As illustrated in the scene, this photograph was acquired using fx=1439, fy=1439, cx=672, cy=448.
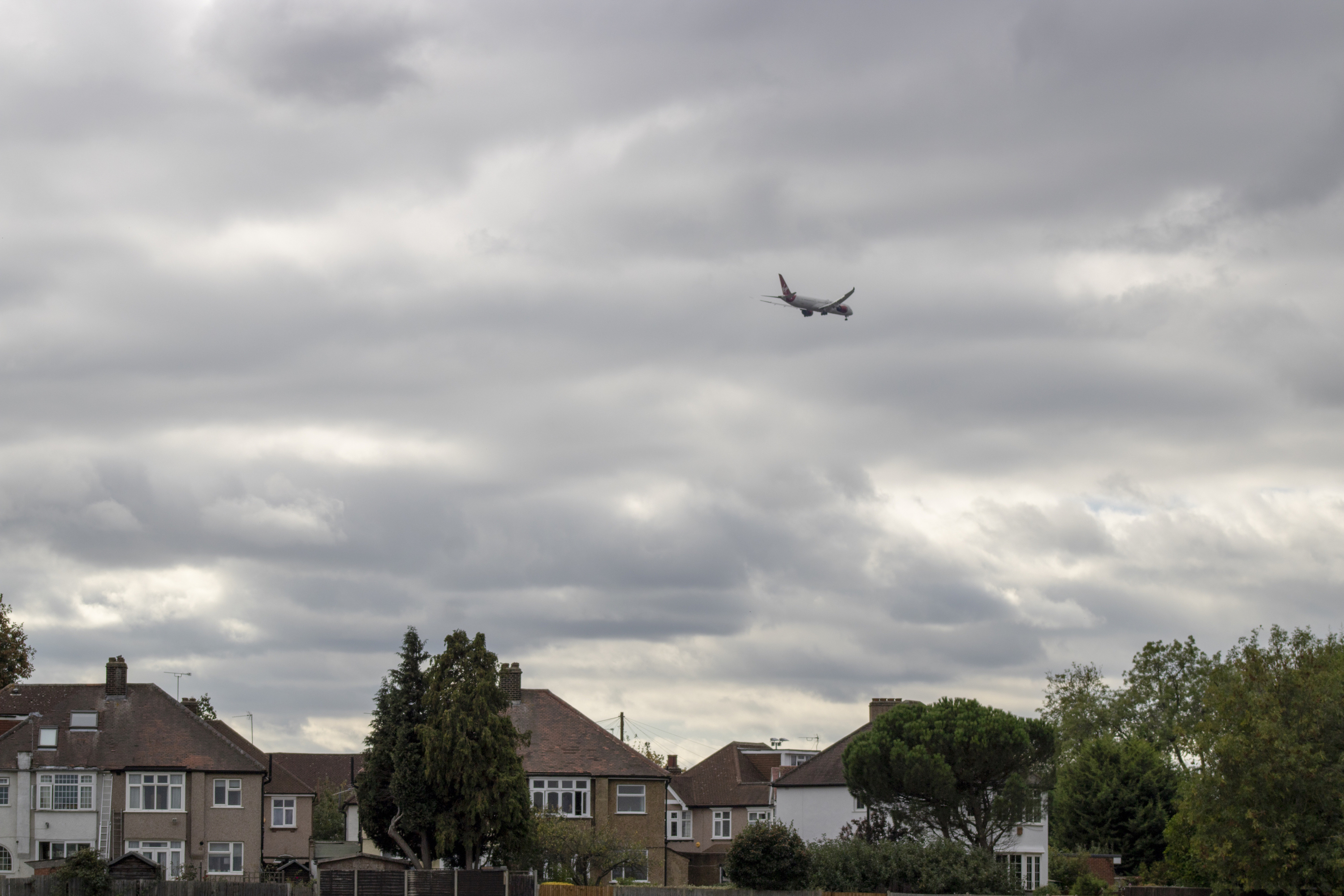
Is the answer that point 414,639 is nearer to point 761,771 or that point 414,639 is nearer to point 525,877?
point 525,877

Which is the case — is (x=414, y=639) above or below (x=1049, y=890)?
above

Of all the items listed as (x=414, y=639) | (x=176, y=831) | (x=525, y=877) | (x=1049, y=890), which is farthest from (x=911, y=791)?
(x=176, y=831)

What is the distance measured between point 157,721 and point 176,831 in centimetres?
500

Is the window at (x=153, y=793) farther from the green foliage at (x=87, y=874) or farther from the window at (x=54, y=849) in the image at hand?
the green foliage at (x=87, y=874)

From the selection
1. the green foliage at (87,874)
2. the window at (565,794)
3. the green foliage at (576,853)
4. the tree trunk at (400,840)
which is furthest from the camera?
the window at (565,794)

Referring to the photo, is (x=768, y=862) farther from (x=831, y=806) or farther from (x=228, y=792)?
(x=228, y=792)

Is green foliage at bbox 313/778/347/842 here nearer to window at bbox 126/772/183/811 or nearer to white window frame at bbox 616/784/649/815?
window at bbox 126/772/183/811

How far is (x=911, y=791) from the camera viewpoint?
50.4m

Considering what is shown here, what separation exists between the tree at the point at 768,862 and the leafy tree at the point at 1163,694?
41.3m

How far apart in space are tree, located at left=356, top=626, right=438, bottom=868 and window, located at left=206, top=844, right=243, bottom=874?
13.4m

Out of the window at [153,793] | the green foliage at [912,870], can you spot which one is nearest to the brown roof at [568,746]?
the window at [153,793]

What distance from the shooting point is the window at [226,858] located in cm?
6041

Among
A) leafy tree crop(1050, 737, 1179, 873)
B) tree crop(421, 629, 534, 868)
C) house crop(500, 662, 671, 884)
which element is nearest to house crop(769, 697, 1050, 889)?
leafy tree crop(1050, 737, 1179, 873)

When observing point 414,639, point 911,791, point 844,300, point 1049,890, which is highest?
point 844,300
